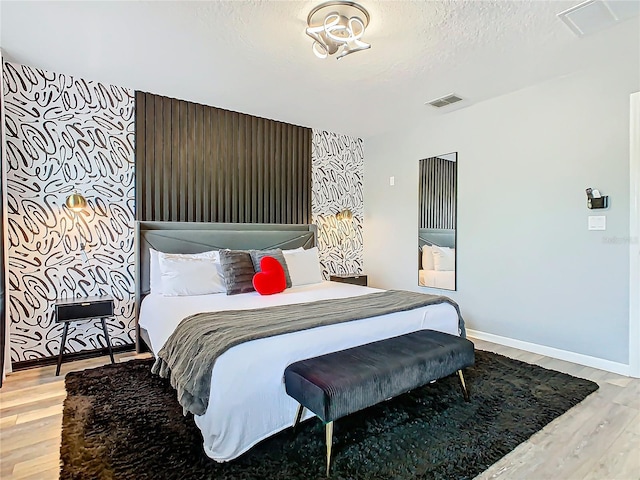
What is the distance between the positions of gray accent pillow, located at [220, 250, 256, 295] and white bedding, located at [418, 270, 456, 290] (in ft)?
7.45

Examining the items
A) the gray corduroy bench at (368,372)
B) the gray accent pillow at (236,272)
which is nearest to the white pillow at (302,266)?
the gray accent pillow at (236,272)

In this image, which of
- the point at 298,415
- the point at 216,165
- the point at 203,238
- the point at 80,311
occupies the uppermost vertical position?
the point at 216,165

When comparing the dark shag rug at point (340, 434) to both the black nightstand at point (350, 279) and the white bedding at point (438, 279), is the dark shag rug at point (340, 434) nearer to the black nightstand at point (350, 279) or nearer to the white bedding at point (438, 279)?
the white bedding at point (438, 279)

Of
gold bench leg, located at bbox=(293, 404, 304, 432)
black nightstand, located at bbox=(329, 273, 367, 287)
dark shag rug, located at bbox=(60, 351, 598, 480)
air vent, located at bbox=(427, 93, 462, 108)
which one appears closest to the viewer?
dark shag rug, located at bbox=(60, 351, 598, 480)

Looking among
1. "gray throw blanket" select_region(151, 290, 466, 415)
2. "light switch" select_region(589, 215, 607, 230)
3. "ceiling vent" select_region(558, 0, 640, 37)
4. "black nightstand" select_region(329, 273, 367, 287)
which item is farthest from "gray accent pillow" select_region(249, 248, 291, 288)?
"ceiling vent" select_region(558, 0, 640, 37)

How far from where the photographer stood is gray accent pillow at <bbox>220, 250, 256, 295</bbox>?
3.40 meters

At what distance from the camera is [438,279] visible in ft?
14.9

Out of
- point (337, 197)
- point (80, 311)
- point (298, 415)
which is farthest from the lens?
point (337, 197)

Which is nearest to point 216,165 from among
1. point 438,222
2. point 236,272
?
point 236,272

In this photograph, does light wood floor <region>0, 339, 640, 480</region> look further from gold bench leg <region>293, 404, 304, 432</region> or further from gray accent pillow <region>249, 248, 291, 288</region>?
gray accent pillow <region>249, 248, 291, 288</region>

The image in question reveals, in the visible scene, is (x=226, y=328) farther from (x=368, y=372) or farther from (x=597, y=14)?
(x=597, y=14)

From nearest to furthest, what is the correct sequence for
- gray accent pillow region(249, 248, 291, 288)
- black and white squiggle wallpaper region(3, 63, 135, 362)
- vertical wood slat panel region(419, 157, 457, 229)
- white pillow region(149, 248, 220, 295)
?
black and white squiggle wallpaper region(3, 63, 135, 362) < white pillow region(149, 248, 220, 295) < gray accent pillow region(249, 248, 291, 288) < vertical wood slat panel region(419, 157, 457, 229)

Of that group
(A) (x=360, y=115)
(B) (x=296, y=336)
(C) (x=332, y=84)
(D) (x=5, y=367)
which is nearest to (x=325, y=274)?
(A) (x=360, y=115)

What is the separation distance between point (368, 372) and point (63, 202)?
10.1 feet
